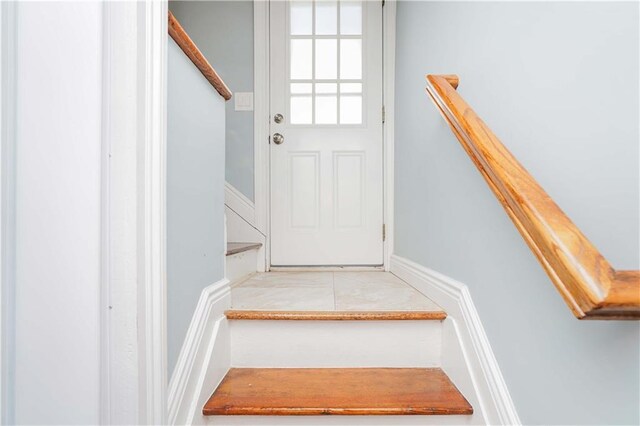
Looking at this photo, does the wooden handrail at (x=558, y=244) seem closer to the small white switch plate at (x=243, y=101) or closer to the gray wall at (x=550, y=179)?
the gray wall at (x=550, y=179)

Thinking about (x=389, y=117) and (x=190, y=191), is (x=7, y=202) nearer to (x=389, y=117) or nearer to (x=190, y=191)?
(x=190, y=191)

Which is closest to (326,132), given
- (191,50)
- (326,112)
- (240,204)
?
(326,112)

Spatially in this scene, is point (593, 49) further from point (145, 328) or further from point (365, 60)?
point (365, 60)

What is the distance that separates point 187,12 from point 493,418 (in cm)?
272

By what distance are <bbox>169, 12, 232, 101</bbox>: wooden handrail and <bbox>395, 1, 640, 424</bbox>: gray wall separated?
Result: 2.67 feet

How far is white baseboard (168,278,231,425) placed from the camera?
829 mm

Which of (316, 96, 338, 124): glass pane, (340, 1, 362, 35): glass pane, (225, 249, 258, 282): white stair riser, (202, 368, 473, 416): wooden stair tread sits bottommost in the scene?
(202, 368, 473, 416): wooden stair tread

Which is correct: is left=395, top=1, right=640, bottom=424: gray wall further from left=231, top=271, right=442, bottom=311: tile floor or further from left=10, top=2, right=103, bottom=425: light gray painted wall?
left=10, top=2, right=103, bottom=425: light gray painted wall

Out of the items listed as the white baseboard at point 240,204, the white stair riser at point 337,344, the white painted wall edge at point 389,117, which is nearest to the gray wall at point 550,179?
the white stair riser at point 337,344

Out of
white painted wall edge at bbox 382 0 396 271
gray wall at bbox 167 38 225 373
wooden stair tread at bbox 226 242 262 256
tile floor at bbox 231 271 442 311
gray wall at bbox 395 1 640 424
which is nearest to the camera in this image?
gray wall at bbox 395 1 640 424

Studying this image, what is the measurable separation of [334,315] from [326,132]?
55.4 inches

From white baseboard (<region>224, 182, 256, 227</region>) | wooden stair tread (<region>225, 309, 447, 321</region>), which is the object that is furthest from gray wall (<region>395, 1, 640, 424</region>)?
white baseboard (<region>224, 182, 256, 227</region>)

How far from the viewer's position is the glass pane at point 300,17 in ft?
7.48

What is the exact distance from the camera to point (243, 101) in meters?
2.30
